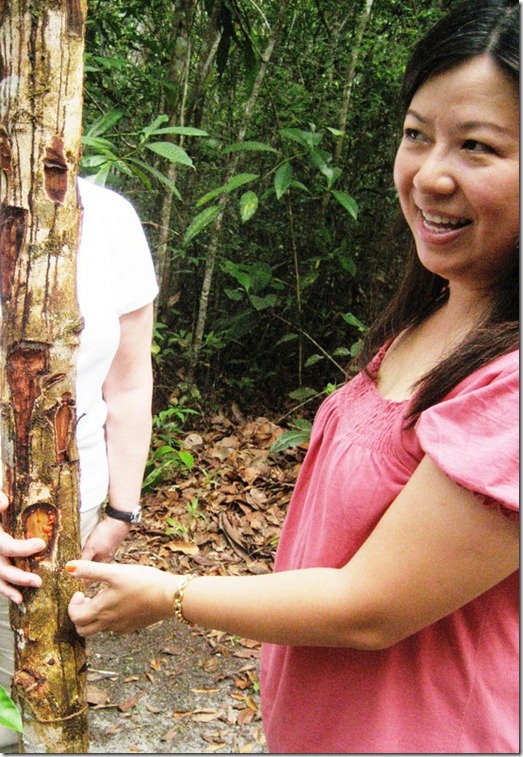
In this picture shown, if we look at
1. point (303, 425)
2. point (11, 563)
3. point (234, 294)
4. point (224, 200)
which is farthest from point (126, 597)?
point (234, 294)

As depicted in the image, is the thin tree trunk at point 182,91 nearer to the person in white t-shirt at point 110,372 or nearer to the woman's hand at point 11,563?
the person in white t-shirt at point 110,372

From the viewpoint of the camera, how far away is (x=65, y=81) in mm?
936

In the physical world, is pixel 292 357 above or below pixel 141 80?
below

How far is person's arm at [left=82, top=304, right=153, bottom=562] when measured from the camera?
5.20 ft

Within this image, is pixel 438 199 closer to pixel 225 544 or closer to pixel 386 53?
pixel 225 544

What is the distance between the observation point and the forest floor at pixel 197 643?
2.39 meters

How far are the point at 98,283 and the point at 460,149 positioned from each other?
854 millimetres

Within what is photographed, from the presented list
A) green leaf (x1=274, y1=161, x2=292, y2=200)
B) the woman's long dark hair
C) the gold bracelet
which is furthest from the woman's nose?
green leaf (x1=274, y1=161, x2=292, y2=200)

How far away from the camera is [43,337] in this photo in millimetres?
968

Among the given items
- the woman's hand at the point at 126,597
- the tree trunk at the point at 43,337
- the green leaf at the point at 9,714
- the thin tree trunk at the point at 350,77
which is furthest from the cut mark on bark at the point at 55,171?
the thin tree trunk at the point at 350,77

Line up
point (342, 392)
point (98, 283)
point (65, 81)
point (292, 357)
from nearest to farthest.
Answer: point (65, 81), point (342, 392), point (98, 283), point (292, 357)

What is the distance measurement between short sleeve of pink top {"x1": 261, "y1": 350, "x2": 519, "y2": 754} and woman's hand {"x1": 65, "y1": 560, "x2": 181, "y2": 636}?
193 millimetres

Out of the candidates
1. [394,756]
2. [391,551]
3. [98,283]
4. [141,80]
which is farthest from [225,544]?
[141,80]

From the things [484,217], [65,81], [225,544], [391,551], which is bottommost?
[225,544]
